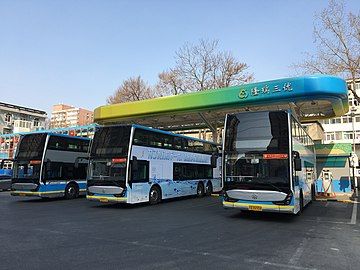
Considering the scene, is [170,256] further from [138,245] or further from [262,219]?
[262,219]

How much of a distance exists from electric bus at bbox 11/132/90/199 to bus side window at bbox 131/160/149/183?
3.60 metres

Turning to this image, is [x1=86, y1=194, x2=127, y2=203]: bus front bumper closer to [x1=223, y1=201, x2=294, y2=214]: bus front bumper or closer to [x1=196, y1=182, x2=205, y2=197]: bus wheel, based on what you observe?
[x1=223, y1=201, x2=294, y2=214]: bus front bumper

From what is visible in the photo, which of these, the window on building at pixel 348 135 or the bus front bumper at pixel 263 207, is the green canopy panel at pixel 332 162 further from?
the window on building at pixel 348 135

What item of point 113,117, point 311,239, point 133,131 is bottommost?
point 311,239

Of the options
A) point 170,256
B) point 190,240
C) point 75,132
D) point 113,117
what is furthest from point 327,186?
point 75,132

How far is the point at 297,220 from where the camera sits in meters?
11.2

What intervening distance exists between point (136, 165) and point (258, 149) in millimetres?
5488

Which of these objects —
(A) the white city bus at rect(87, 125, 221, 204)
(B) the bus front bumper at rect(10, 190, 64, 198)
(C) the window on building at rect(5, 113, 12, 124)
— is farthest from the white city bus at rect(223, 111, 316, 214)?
(C) the window on building at rect(5, 113, 12, 124)

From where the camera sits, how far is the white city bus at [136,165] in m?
13.6

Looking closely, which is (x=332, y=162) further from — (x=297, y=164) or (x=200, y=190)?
(x=297, y=164)

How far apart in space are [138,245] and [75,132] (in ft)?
102

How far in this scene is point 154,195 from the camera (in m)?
15.8

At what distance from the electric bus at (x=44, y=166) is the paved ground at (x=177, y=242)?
17.5 feet

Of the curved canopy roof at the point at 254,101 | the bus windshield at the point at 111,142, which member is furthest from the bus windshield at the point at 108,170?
the curved canopy roof at the point at 254,101
